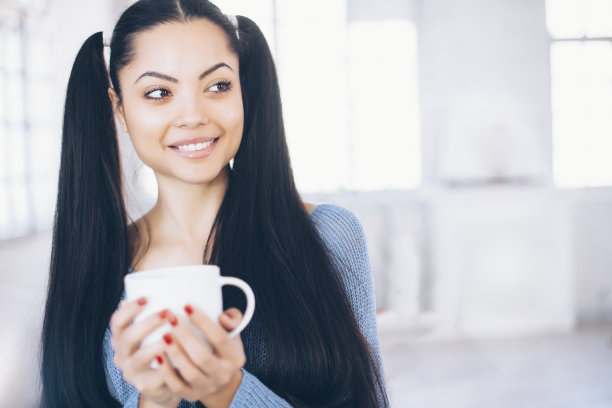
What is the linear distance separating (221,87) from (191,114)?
0.09m

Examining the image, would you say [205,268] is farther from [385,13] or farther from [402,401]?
[385,13]

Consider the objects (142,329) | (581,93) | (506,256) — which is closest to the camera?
(142,329)

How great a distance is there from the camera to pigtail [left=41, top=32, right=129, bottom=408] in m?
0.96

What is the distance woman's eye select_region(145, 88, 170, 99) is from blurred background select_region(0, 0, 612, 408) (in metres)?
2.47

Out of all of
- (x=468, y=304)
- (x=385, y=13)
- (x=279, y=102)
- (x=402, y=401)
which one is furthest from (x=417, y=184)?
(x=279, y=102)

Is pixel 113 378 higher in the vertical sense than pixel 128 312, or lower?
lower

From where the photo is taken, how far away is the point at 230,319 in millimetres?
586

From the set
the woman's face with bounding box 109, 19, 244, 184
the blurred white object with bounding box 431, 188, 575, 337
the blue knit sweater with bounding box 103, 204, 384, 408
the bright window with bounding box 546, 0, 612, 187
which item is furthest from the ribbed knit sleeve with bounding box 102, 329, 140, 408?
the bright window with bounding box 546, 0, 612, 187

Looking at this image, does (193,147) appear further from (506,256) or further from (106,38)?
(506,256)

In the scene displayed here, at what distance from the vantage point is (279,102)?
3.51 ft

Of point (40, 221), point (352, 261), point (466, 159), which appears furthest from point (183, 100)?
point (466, 159)

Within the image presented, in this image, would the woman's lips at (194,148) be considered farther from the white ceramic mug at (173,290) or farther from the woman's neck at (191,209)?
the white ceramic mug at (173,290)

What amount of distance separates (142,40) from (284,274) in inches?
18.4

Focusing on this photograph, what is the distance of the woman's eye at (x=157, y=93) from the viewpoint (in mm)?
910
